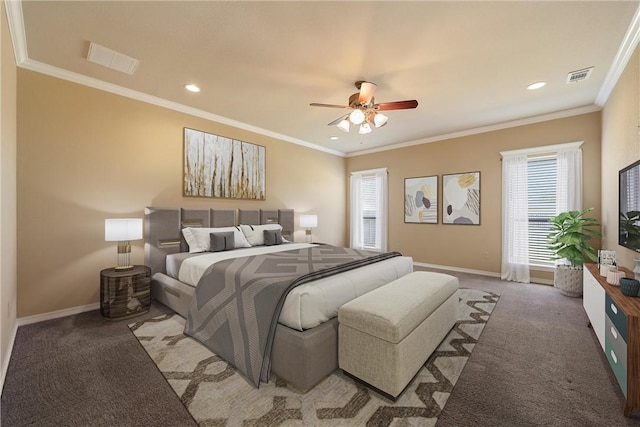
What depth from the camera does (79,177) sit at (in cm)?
307

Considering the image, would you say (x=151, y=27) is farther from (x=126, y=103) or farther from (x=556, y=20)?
(x=556, y=20)

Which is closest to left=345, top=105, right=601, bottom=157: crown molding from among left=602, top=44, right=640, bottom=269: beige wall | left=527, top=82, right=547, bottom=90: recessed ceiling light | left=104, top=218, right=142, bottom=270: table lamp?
left=602, top=44, right=640, bottom=269: beige wall

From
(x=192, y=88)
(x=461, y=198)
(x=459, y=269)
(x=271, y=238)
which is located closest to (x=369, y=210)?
(x=461, y=198)

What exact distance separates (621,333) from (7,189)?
15.1 ft

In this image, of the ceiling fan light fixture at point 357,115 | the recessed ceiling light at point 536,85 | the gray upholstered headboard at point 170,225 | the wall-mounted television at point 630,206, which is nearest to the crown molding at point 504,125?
the recessed ceiling light at point 536,85

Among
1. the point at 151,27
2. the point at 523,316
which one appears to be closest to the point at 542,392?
the point at 523,316

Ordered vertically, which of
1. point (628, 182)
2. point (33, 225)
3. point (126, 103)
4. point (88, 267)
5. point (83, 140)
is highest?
point (126, 103)

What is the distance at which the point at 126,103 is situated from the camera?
3.41m

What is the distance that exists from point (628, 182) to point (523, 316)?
166 cm

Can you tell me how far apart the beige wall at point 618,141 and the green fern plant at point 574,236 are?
6.8 inches

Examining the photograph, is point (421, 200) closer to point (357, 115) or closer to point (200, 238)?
point (357, 115)

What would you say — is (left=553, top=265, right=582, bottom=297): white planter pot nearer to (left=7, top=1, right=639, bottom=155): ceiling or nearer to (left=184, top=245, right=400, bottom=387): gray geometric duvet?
(left=7, top=1, right=639, bottom=155): ceiling

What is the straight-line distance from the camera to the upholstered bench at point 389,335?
1661 millimetres

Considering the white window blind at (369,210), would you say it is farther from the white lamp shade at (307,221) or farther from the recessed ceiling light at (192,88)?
the recessed ceiling light at (192,88)
